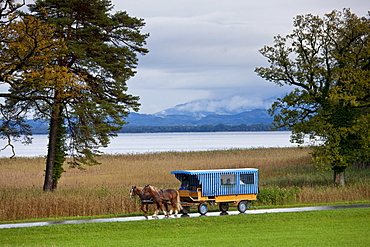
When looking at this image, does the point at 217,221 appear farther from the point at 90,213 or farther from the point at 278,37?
the point at 278,37

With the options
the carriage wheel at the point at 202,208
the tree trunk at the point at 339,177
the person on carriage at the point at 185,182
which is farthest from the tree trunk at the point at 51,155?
the tree trunk at the point at 339,177

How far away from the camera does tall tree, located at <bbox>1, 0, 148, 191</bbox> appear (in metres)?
32.3

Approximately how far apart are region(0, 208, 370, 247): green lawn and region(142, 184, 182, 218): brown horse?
79cm

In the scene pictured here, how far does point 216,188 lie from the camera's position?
21.6 metres

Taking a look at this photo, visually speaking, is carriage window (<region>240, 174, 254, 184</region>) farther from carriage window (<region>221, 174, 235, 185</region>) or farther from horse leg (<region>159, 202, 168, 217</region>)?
horse leg (<region>159, 202, 168, 217</region>)

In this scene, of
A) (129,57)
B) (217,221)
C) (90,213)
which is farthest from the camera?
(129,57)

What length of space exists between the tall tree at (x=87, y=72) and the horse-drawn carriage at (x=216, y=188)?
11.9 metres

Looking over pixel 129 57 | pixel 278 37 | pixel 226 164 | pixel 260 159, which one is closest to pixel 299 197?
pixel 278 37

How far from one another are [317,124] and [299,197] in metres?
8.57

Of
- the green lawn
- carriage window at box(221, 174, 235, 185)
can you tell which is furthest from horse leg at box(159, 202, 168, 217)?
carriage window at box(221, 174, 235, 185)

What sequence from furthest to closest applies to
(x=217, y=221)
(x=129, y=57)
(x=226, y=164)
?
(x=226, y=164) → (x=129, y=57) → (x=217, y=221)

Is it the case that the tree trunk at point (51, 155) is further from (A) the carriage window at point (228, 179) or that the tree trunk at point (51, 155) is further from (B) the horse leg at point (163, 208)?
(A) the carriage window at point (228, 179)

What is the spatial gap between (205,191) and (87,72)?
1734 cm

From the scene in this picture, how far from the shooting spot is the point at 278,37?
3703 cm
